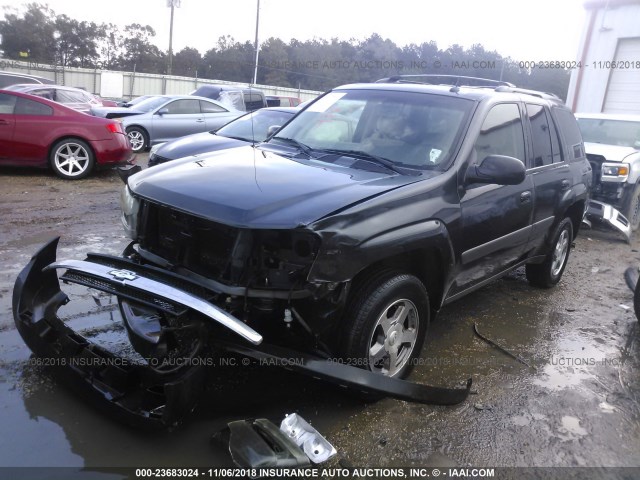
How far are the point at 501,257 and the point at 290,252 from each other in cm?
220

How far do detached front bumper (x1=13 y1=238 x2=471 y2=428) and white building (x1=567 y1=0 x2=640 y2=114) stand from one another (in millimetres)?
18580

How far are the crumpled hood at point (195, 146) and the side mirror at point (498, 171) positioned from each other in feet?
13.8

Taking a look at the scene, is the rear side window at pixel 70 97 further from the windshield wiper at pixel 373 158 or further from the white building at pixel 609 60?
the white building at pixel 609 60

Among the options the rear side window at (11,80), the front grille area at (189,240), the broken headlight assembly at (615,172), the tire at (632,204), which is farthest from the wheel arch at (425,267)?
the rear side window at (11,80)

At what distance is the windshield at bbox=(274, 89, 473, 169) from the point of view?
12.1ft

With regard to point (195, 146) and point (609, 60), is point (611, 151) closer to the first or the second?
point (195, 146)

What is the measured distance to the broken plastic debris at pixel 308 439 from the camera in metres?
2.58

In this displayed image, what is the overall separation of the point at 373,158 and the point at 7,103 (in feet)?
25.3

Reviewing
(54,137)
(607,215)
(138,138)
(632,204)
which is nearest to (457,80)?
(607,215)

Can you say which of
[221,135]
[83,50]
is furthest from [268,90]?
[83,50]

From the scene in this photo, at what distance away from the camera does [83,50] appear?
51031mm

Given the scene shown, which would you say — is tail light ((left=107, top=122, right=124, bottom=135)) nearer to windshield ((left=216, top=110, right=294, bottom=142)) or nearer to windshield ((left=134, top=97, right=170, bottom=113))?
windshield ((left=216, top=110, right=294, bottom=142))

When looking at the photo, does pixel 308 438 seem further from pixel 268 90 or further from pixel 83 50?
pixel 83 50

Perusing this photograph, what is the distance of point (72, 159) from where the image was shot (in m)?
9.13
